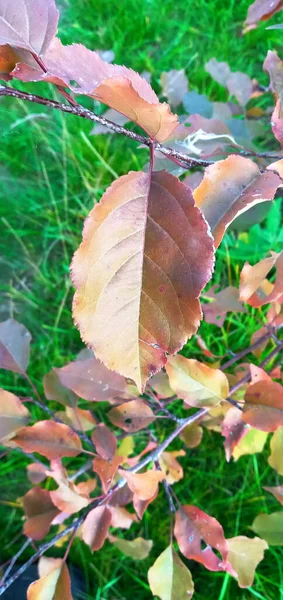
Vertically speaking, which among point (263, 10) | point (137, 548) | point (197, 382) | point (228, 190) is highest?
point (263, 10)

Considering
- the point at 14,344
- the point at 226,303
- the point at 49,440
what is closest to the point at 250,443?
the point at 226,303

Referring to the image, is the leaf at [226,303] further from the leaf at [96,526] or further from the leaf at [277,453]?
the leaf at [96,526]

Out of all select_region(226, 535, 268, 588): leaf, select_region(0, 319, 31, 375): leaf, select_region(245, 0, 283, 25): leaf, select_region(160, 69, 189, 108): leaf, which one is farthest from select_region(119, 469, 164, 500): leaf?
select_region(160, 69, 189, 108): leaf

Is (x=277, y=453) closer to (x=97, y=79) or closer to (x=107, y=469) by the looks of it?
(x=107, y=469)

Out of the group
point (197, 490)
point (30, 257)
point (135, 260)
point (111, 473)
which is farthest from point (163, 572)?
point (30, 257)

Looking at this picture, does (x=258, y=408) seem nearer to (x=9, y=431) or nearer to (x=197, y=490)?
(x=9, y=431)
